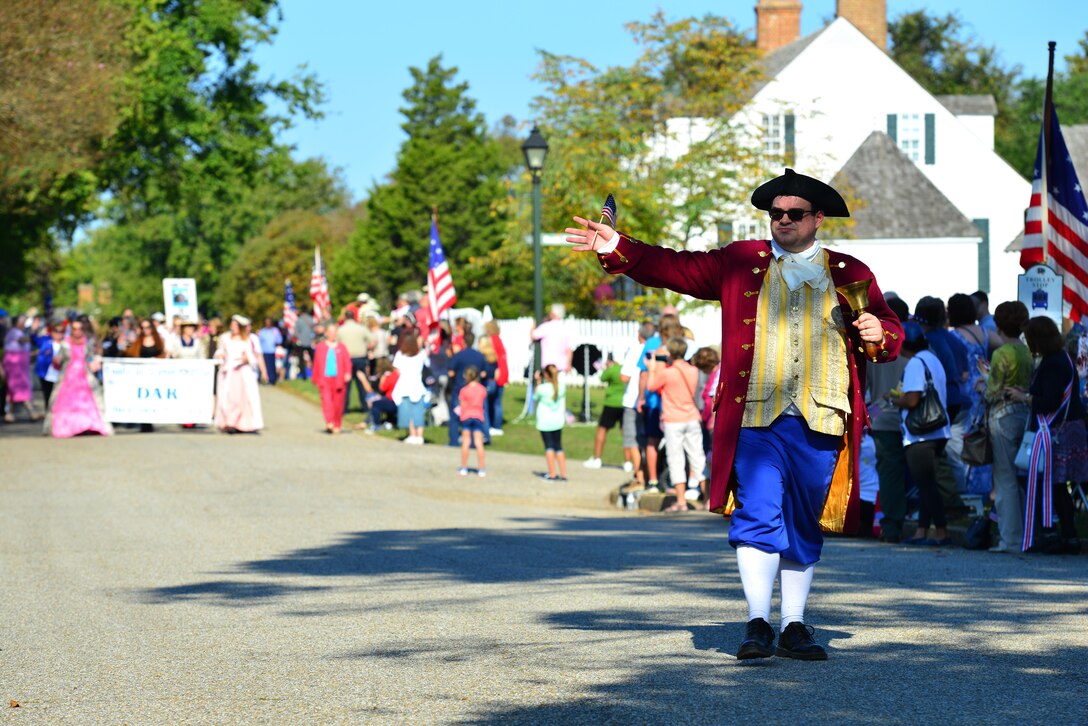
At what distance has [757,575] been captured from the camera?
6770mm

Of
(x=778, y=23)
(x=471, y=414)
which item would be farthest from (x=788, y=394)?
(x=778, y=23)

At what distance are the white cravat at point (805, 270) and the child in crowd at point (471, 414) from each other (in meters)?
12.1

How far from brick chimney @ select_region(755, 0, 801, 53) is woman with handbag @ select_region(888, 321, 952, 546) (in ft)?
165

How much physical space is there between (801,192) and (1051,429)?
17.6 feet

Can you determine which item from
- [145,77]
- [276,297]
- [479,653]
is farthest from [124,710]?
[276,297]

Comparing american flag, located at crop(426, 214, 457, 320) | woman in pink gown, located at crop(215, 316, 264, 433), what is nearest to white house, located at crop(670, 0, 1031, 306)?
american flag, located at crop(426, 214, 457, 320)

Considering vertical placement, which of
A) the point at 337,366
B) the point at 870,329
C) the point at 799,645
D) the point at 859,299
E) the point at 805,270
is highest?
the point at 805,270

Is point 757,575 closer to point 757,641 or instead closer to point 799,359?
point 757,641

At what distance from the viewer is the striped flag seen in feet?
48.0

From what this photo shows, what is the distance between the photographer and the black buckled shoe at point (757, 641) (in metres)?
6.69

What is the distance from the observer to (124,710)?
19.7ft

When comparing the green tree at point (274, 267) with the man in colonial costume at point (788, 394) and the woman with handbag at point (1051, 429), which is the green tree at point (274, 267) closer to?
the woman with handbag at point (1051, 429)

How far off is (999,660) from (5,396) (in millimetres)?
24843

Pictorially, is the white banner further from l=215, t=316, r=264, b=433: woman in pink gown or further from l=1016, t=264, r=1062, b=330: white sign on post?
l=1016, t=264, r=1062, b=330: white sign on post
